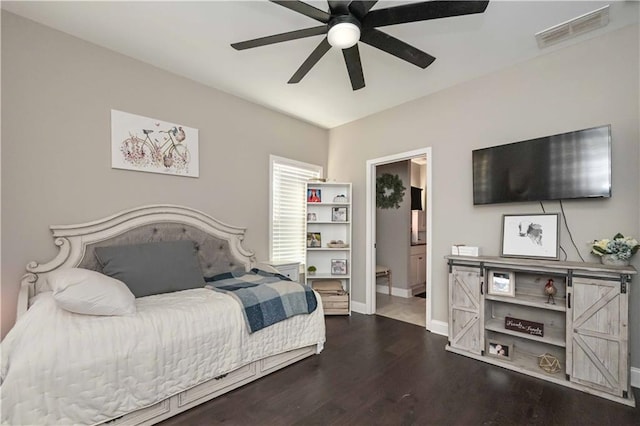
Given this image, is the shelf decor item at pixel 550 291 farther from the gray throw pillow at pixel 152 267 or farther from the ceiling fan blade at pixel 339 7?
the gray throw pillow at pixel 152 267

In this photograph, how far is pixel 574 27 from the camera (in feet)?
7.46

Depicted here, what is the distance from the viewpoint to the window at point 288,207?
12.9 ft

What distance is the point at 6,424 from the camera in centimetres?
133

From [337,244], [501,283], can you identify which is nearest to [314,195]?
[337,244]

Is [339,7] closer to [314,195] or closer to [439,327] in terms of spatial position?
[314,195]

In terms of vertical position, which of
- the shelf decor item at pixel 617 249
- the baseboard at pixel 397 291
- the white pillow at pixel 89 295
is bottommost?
the baseboard at pixel 397 291

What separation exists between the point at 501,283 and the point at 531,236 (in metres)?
0.50

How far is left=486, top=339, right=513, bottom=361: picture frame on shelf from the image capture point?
2605 millimetres

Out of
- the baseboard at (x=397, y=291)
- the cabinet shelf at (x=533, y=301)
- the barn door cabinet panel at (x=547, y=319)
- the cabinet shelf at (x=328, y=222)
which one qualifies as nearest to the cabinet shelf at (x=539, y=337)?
the barn door cabinet panel at (x=547, y=319)

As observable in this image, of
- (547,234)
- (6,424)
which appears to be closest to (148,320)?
(6,424)

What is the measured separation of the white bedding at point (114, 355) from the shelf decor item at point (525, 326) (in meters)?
2.15

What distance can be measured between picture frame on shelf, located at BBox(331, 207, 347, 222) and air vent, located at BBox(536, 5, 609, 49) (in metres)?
2.70

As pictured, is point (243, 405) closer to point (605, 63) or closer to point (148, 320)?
point (148, 320)

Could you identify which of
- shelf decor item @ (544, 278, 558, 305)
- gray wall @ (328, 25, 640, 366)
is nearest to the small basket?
gray wall @ (328, 25, 640, 366)
